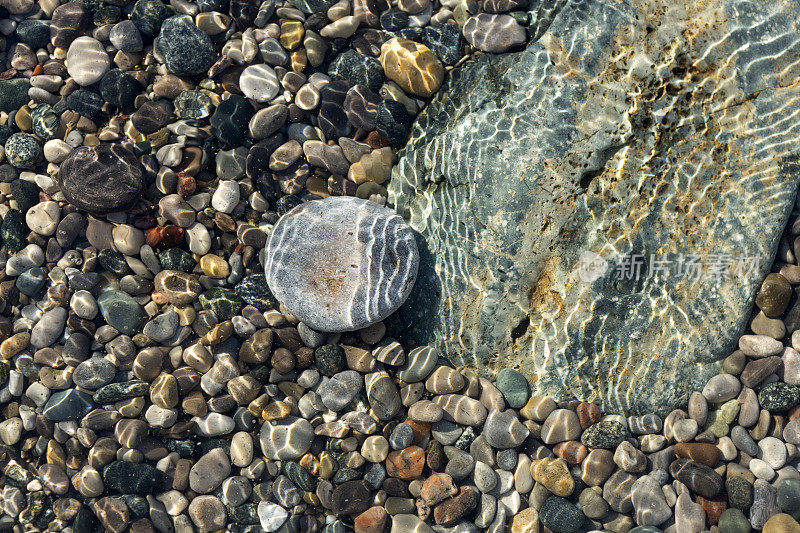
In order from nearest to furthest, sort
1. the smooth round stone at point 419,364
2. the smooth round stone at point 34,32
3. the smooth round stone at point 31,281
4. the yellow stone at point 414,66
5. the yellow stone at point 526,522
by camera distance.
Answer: the yellow stone at point 526,522 → the smooth round stone at point 419,364 → the smooth round stone at point 31,281 → the yellow stone at point 414,66 → the smooth round stone at point 34,32

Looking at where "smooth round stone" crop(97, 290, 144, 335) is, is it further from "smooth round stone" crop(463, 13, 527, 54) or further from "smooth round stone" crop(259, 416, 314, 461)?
"smooth round stone" crop(463, 13, 527, 54)

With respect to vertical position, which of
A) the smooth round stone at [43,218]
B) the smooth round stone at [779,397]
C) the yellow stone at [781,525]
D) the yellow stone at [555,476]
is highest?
the smooth round stone at [779,397]

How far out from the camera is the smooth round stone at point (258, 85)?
521 centimetres

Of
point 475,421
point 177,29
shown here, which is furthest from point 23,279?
point 475,421

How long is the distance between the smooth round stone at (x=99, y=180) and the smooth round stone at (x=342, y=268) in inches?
55.1

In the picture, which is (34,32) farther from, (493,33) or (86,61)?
(493,33)

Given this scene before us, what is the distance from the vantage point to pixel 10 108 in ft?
17.4

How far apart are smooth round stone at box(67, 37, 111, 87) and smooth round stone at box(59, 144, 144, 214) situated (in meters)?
0.80

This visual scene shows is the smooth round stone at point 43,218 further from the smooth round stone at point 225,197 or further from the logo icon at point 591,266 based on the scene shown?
A: the logo icon at point 591,266

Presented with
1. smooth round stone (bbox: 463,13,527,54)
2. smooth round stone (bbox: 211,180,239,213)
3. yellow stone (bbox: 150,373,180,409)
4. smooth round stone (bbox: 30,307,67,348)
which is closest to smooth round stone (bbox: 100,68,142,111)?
smooth round stone (bbox: 211,180,239,213)

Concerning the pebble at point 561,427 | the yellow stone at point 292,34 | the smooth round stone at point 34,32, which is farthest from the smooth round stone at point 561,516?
the smooth round stone at point 34,32

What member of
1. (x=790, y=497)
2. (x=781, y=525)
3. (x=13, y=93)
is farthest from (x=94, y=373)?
(x=790, y=497)

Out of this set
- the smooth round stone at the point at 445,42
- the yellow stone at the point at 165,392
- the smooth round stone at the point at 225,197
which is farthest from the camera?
the smooth round stone at the point at 445,42

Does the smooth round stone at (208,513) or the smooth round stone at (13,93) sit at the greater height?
Answer: the smooth round stone at (13,93)
